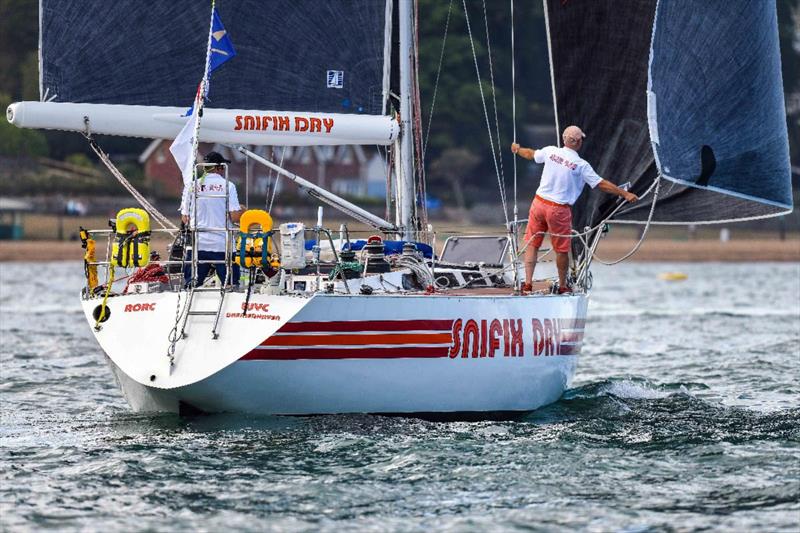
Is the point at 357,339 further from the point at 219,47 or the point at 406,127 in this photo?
the point at 406,127

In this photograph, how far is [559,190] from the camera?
14766 millimetres

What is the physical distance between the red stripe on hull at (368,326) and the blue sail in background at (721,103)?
123 inches

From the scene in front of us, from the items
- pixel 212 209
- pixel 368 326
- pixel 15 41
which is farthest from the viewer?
pixel 15 41

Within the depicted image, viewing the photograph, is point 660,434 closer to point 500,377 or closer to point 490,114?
point 500,377

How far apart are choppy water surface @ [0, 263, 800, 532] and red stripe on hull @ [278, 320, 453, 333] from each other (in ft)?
2.78

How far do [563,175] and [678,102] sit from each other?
1.57 m

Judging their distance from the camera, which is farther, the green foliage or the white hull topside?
the green foliage

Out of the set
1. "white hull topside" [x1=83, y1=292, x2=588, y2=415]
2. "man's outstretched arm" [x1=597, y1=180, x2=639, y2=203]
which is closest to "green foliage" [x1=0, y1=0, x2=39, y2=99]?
"white hull topside" [x1=83, y1=292, x2=588, y2=415]

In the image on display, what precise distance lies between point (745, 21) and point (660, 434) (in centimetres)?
494

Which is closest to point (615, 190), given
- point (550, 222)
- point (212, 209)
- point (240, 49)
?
point (550, 222)

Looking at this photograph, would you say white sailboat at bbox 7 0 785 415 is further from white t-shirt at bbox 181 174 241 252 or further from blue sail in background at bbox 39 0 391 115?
blue sail in background at bbox 39 0 391 115

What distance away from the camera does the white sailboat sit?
12766 millimetres

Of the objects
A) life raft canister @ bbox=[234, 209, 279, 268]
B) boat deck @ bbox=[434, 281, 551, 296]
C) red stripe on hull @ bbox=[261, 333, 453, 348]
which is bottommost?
red stripe on hull @ bbox=[261, 333, 453, 348]

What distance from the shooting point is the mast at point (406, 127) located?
16.5 metres
